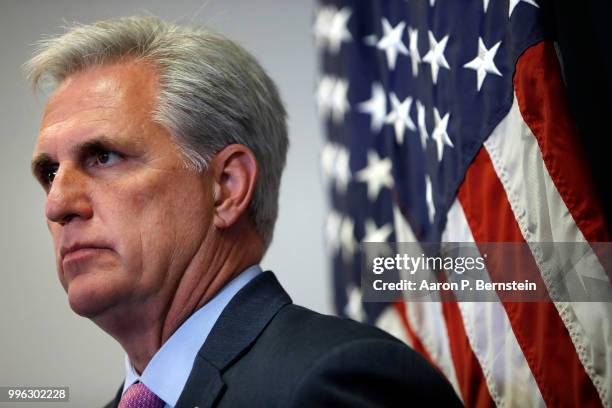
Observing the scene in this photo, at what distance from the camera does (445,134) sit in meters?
1.83

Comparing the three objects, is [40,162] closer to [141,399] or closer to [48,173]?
[48,173]

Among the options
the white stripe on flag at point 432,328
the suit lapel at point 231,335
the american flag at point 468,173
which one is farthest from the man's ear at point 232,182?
the white stripe on flag at point 432,328

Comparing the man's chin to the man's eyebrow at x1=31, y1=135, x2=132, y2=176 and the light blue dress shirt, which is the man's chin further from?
the man's eyebrow at x1=31, y1=135, x2=132, y2=176

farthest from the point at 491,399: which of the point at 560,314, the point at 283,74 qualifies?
the point at 283,74

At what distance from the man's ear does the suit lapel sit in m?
0.15

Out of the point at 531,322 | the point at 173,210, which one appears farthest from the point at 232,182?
the point at 531,322

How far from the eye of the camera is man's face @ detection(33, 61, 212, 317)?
55.5 inches

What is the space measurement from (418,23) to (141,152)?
92 centimetres

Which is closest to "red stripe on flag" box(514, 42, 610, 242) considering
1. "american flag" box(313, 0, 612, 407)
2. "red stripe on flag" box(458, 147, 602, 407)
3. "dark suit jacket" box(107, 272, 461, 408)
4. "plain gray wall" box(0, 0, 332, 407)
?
"american flag" box(313, 0, 612, 407)

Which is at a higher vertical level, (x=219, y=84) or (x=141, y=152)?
(x=219, y=84)

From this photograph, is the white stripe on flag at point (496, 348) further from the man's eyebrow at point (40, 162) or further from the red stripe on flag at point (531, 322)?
the man's eyebrow at point (40, 162)

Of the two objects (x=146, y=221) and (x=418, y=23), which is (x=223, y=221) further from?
(x=418, y=23)

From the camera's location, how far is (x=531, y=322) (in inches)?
62.2

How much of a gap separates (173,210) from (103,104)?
0.89 feet
